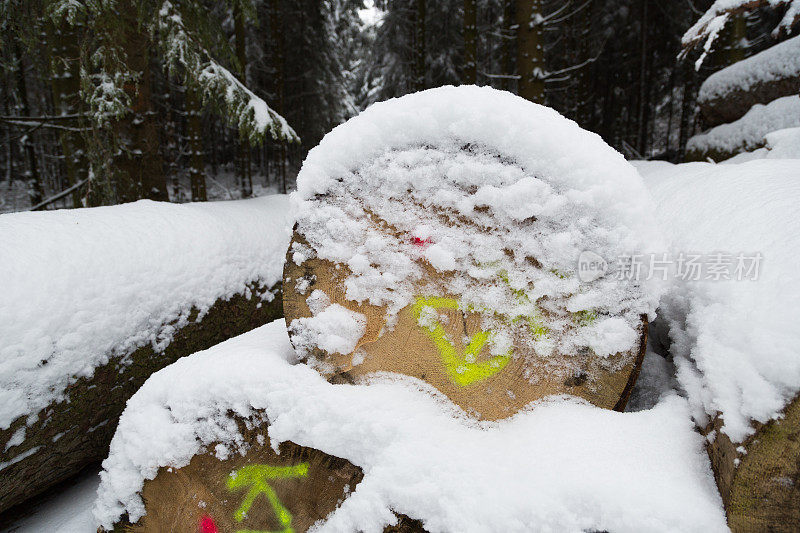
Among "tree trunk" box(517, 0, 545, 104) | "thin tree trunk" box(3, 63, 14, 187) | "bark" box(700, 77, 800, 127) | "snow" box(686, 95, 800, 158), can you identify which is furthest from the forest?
"bark" box(700, 77, 800, 127)

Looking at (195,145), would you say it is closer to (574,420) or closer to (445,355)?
(445,355)

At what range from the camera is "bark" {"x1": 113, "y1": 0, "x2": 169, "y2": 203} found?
414 cm

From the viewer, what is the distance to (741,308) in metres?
1.17

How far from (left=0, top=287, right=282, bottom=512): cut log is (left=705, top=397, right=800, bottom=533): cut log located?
116 inches

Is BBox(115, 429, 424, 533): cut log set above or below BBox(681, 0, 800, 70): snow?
below

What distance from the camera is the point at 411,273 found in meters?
1.57


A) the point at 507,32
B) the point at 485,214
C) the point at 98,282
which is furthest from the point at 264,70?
the point at 485,214

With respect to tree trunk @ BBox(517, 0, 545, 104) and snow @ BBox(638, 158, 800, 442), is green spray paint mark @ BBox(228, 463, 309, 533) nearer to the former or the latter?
snow @ BBox(638, 158, 800, 442)

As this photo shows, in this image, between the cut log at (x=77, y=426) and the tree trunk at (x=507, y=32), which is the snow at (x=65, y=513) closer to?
the cut log at (x=77, y=426)

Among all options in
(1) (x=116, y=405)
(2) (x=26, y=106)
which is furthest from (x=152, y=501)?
(2) (x=26, y=106)

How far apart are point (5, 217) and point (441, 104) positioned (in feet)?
9.13

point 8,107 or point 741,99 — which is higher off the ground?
point 8,107

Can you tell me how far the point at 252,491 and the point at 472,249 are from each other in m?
1.21

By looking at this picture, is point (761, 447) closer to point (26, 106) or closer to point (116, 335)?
point (116, 335)
